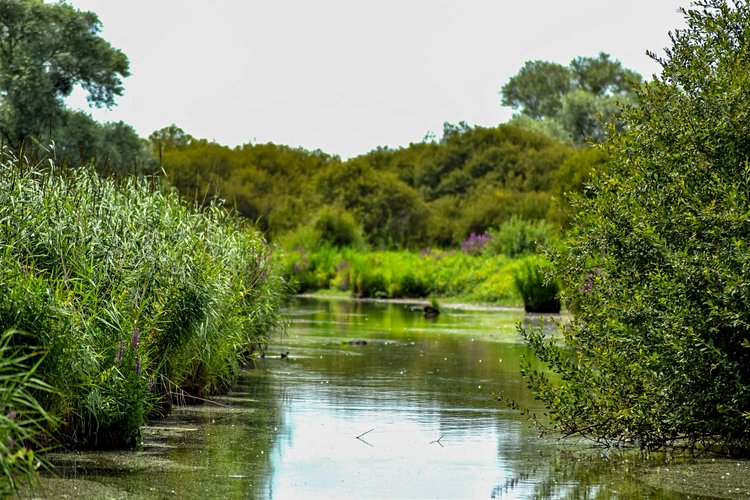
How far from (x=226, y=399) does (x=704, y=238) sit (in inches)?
235

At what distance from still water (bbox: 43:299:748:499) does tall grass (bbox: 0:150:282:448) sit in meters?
0.40

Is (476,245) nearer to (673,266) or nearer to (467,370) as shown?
(467,370)

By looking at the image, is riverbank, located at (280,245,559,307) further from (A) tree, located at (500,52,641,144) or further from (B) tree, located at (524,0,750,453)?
(A) tree, located at (500,52,641,144)

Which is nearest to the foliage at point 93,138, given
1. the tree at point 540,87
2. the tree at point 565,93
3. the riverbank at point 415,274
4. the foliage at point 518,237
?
the riverbank at point 415,274

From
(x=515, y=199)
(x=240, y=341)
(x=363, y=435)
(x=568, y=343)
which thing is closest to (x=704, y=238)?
(x=568, y=343)

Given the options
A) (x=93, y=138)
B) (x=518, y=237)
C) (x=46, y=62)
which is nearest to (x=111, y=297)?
(x=518, y=237)

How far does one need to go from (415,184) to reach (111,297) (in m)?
64.6

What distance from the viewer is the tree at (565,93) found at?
8681 cm

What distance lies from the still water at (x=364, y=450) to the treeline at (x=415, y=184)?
23.9 metres

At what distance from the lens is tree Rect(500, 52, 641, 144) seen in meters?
86.8

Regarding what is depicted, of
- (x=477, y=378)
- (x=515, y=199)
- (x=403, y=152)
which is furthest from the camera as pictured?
(x=403, y=152)

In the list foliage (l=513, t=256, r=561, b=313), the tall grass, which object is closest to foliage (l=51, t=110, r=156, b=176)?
foliage (l=513, t=256, r=561, b=313)

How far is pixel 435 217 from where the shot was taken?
61.3 m

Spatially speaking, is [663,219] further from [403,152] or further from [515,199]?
[403,152]
